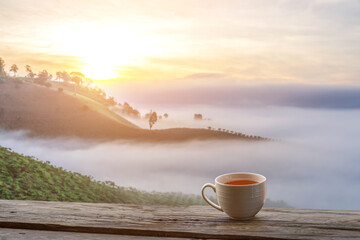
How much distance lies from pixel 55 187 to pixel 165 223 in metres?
2.02

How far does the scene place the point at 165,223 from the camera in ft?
2.74

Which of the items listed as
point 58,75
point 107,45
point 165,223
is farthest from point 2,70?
point 165,223

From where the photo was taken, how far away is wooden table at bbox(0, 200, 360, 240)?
30.0 inches

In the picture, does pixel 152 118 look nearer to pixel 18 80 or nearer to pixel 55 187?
pixel 55 187

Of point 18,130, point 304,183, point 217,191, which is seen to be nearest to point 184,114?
point 304,183

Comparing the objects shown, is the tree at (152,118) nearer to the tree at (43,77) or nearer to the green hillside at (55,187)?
the green hillside at (55,187)

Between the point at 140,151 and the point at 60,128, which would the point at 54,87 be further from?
Result: the point at 140,151

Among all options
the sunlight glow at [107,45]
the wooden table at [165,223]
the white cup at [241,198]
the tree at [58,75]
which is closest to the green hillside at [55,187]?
the tree at [58,75]

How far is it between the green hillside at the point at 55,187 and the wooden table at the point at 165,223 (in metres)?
1.60

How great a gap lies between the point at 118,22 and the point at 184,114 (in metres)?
0.88

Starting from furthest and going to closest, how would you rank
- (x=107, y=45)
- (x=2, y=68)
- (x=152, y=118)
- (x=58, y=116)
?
1. (x=58, y=116)
2. (x=152, y=118)
3. (x=2, y=68)
4. (x=107, y=45)

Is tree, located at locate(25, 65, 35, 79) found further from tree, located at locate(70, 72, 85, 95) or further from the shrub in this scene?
tree, located at locate(70, 72, 85, 95)

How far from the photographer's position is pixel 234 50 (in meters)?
2.37

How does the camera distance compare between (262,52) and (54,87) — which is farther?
(54,87)
